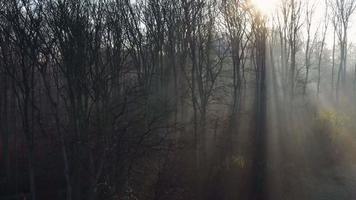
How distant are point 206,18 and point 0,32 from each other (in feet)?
32.3

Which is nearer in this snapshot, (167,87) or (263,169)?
(263,169)

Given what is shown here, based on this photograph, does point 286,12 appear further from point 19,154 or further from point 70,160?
point 70,160

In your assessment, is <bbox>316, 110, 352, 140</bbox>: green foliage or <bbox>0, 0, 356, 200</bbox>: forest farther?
<bbox>316, 110, 352, 140</bbox>: green foliage

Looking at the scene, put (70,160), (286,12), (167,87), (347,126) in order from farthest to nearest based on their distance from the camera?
(286,12)
(347,126)
(167,87)
(70,160)

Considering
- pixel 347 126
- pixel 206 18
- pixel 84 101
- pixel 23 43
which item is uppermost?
pixel 206 18

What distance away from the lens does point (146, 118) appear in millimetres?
7031

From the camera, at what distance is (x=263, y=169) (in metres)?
9.78

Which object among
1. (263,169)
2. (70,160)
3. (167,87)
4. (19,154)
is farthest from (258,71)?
(70,160)

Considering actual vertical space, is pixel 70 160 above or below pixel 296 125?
above

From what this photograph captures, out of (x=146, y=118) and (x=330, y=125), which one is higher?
(x=146, y=118)

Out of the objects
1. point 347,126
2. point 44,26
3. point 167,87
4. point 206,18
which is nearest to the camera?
A: point 44,26

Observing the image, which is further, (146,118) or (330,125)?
(330,125)

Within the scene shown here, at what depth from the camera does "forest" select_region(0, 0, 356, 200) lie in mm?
5789

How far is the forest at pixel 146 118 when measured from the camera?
5.79 metres
